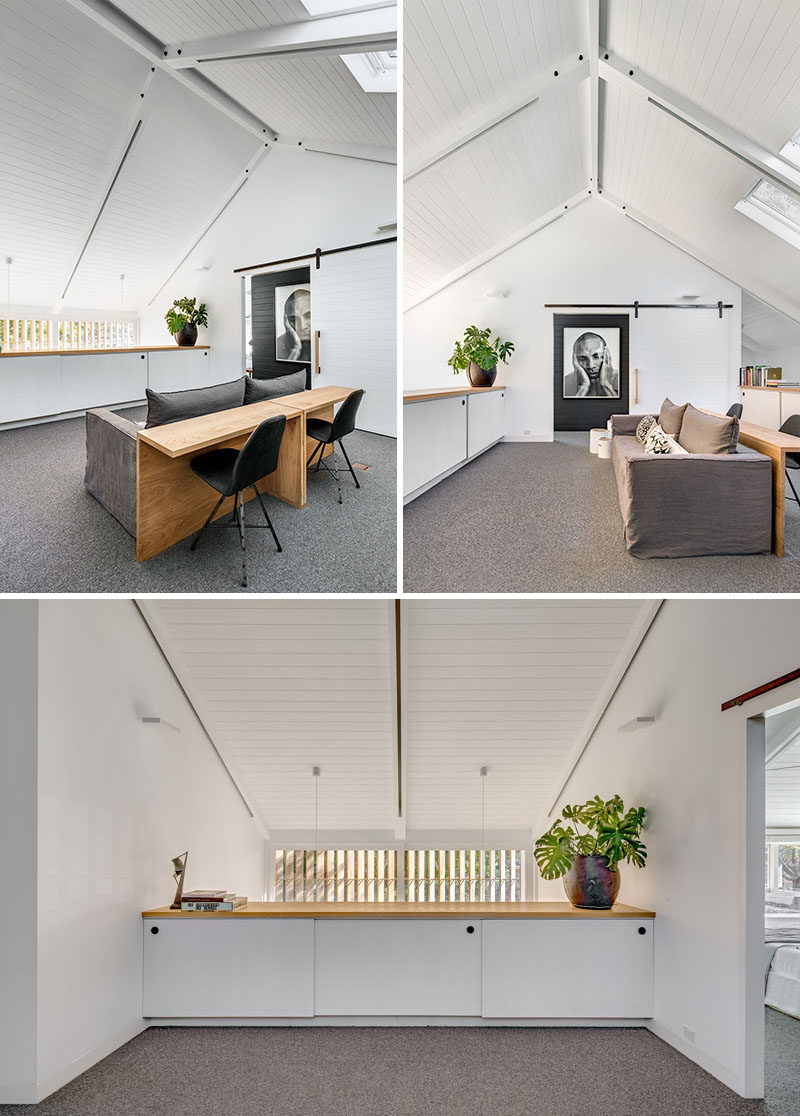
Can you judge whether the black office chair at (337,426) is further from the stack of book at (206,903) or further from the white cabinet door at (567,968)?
the white cabinet door at (567,968)

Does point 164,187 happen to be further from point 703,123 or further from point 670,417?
point 703,123

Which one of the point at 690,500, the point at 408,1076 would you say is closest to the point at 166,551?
the point at 690,500

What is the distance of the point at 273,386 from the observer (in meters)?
3.07

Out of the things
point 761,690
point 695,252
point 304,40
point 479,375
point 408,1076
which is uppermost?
point 304,40

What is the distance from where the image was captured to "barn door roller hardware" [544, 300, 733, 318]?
389 centimetres

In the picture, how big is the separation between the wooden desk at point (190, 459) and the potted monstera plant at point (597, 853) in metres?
2.77

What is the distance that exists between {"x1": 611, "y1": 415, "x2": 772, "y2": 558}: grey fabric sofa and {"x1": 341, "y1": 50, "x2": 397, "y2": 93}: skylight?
72.2 inches

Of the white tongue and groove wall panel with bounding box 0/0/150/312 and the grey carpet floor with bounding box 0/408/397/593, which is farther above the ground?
the white tongue and groove wall panel with bounding box 0/0/150/312

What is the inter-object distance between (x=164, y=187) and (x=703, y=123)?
2573mm

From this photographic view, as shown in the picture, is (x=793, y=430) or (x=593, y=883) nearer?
(x=793, y=430)

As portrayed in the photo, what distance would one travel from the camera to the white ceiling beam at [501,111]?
134 inches

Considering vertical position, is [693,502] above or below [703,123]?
below

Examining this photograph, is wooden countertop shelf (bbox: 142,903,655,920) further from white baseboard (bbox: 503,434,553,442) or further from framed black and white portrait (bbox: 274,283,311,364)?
framed black and white portrait (bbox: 274,283,311,364)

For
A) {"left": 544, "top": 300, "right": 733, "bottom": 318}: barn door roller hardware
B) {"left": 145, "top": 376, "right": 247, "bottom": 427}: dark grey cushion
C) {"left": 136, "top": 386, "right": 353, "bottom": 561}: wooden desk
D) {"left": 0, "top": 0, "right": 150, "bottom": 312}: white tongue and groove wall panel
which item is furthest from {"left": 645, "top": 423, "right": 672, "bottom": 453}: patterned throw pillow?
{"left": 0, "top": 0, "right": 150, "bottom": 312}: white tongue and groove wall panel
